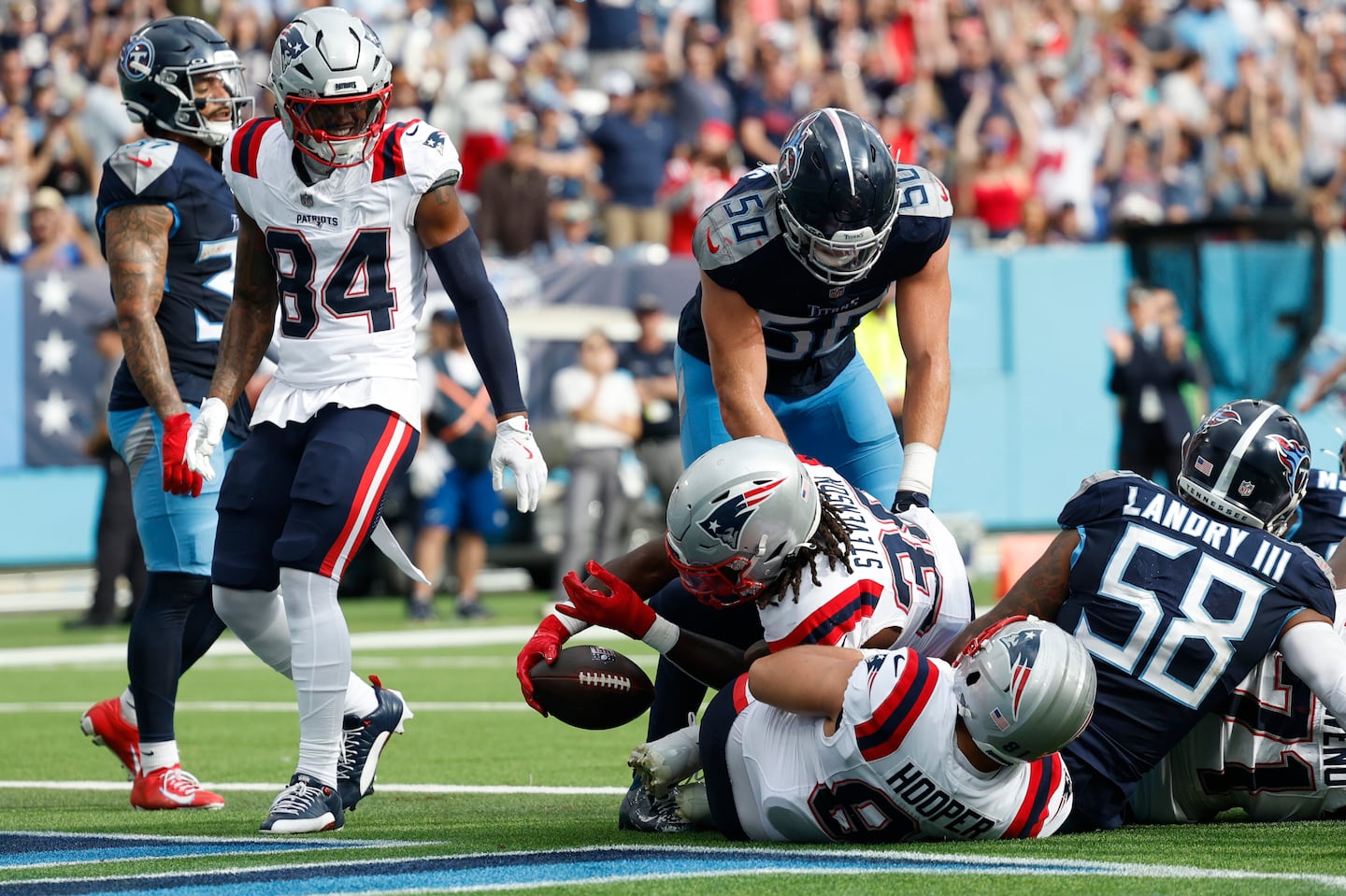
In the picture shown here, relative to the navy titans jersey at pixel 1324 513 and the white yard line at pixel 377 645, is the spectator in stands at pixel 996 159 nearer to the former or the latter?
the white yard line at pixel 377 645

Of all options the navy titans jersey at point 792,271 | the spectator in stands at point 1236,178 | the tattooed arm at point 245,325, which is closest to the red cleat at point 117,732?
the tattooed arm at point 245,325

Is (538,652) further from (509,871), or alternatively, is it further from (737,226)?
(737,226)

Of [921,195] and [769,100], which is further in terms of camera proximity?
[769,100]

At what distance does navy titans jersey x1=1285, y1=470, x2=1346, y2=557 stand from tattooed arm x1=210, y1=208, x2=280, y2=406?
2.88 meters

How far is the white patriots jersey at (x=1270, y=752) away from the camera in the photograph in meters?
4.55

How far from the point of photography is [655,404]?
41.2ft

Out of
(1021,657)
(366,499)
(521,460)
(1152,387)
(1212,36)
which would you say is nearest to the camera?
(1021,657)

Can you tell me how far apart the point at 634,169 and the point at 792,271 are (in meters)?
9.92

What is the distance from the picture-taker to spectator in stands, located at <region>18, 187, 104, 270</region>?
43.5ft

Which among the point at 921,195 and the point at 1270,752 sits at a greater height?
the point at 921,195

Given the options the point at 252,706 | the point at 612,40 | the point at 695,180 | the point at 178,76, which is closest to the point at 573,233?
Result: the point at 695,180

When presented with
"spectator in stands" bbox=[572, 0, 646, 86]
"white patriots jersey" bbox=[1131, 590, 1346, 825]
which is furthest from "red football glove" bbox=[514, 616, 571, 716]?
"spectator in stands" bbox=[572, 0, 646, 86]

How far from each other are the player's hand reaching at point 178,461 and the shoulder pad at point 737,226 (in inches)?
55.9

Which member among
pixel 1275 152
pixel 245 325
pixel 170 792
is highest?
pixel 1275 152
